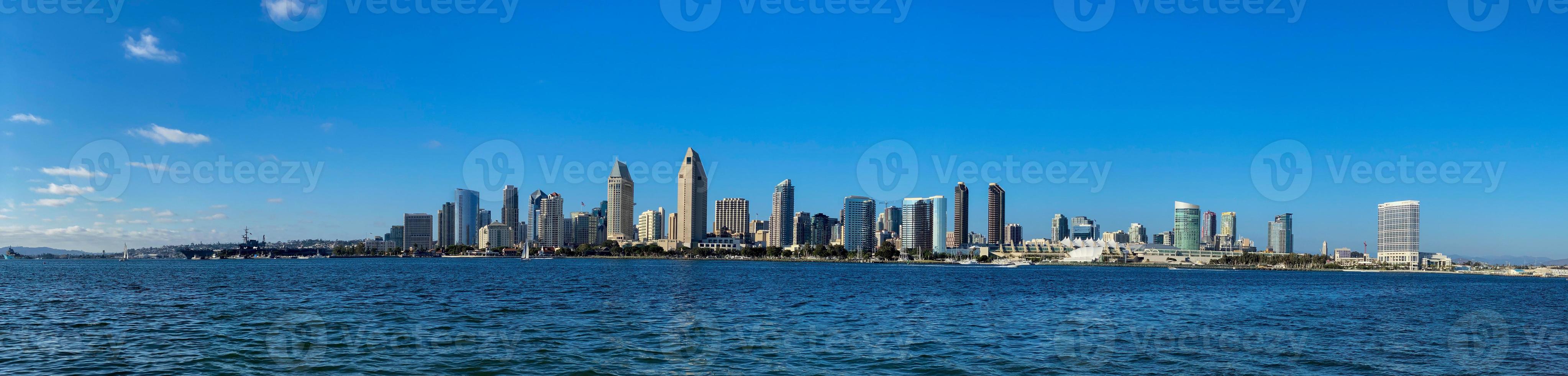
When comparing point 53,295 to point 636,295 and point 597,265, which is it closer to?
point 636,295

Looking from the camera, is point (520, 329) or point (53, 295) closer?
point (520, 329)

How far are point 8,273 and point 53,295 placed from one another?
85553 mm

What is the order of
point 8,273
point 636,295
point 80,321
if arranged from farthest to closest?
1. point 8,273
2. point 636,295
3. point 80,321

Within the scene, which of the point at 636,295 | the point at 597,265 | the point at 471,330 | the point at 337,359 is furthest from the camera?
the point at 597,265

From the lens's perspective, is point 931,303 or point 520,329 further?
point 931,303

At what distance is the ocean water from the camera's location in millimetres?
25578

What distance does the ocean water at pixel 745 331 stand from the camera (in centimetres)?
2558

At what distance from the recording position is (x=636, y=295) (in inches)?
2376

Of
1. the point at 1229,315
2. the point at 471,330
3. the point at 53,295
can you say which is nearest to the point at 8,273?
the point at 53,295

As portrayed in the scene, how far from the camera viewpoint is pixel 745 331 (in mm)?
34812

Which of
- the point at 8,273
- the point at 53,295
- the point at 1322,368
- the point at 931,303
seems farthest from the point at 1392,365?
the point at 8,273

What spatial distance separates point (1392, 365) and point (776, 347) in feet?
66.5

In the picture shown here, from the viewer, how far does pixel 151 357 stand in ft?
83.9

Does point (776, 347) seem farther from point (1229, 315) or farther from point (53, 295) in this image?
point (53, 295)
